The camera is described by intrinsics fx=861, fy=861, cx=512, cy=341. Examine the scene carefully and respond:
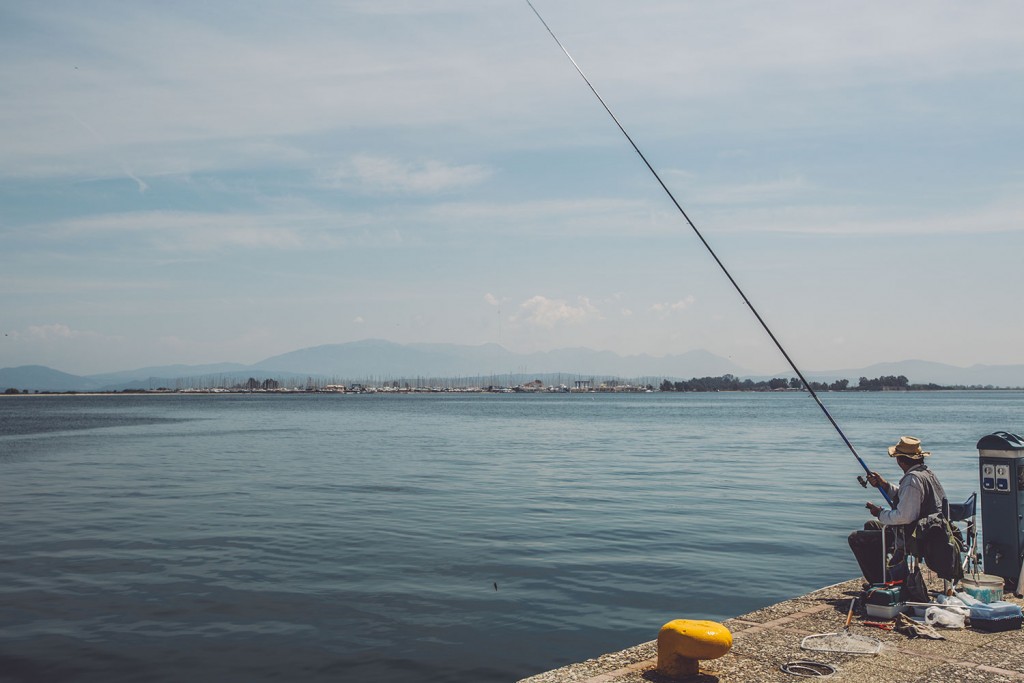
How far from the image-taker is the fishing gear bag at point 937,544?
7773 mm

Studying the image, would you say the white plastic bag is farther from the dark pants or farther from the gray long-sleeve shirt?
the gray long-sleeve shirt

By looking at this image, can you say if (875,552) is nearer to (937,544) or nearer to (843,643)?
(937,544)

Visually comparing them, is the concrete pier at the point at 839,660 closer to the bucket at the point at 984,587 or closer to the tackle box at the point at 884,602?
the tackle box at the point at 884,602

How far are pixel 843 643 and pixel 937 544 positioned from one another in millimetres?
1482

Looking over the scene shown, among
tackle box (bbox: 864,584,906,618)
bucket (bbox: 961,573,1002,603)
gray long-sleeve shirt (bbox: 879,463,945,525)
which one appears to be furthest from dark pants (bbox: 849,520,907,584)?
bucket (bbox: 961,573,1002,603)

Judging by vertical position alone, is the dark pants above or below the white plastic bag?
above

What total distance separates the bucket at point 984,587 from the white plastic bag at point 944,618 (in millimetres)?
519

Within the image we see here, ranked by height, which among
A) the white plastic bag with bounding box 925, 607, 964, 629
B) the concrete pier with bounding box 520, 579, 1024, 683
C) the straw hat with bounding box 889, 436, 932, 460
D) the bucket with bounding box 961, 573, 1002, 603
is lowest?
the concrete pier with bounding box 520, 579, 1024, 683

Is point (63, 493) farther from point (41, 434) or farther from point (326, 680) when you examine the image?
point (41, 434)

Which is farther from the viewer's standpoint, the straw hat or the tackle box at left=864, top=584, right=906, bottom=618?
the straw hat

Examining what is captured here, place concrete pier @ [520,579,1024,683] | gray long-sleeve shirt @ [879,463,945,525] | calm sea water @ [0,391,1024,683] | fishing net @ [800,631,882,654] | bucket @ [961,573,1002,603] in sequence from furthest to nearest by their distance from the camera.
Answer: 1. calm sea water @ [0,391,1024,683]
2. bucket @ [961,573,1002,603]
3. gray long-sleeve shirt @ [879,463,945,525]
4. fishing net @ [800,631,882,654]
5. concrete pier @ [520,579,1024,683]

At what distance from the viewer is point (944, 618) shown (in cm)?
751

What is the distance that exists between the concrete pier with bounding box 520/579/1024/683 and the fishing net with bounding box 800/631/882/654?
0.07 meters

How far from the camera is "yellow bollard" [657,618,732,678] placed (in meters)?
6.29
